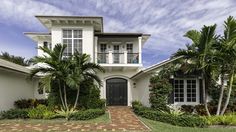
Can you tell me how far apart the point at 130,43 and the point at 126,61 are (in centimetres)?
312

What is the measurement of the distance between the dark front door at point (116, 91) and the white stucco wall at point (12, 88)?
6.93 m

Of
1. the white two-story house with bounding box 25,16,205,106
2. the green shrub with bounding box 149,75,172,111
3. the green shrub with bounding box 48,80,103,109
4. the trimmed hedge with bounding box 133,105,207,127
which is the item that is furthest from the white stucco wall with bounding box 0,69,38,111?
the green shrub with bounding box 149,75,172,111

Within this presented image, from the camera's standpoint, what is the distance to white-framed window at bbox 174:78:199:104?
1736 centimetres

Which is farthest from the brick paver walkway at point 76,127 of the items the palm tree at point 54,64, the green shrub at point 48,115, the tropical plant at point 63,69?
the palm tree at point 54,64

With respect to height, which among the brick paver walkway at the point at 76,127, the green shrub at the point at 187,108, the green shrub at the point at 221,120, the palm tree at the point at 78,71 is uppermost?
the palm tree at the point at 78,71

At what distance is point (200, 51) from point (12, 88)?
12.2 meters

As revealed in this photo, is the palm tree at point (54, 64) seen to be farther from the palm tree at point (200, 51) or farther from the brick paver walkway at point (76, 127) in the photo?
the palm tree at point (200, 51)

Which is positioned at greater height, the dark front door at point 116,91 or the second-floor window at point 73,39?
the second-floor window at point 73,39

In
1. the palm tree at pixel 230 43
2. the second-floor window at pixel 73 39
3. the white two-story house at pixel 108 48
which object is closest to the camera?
the palm tree at pixel 230 43

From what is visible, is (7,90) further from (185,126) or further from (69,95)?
(185,126)

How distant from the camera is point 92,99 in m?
18.2

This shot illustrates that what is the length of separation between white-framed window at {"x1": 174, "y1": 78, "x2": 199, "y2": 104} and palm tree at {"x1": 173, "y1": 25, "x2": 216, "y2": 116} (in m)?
2.26

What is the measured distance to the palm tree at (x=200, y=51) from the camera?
45.9ft

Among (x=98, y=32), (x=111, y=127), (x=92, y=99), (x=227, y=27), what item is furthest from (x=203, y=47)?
(x=98, y=32)
